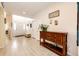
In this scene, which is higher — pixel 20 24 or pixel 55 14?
pixel 55 14

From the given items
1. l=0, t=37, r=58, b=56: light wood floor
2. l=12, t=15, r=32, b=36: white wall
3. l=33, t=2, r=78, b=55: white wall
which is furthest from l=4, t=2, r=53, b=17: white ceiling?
l=12, t=15, r=32, b=36: white wall

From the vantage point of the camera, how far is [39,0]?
4.83 m

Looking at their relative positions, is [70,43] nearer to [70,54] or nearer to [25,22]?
[70,54]

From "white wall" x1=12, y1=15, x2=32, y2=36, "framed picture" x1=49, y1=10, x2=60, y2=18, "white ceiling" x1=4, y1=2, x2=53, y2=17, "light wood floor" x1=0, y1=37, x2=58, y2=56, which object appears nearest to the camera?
"light wood floor" x1=0, y1=37, x2=58, y2=56

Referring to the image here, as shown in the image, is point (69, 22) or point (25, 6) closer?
point (69, 22)

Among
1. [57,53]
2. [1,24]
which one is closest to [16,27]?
[1,24]

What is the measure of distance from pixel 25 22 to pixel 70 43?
10.3 meters

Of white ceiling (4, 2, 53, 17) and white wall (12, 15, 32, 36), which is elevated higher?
white ceiling (4, 2, 53, 17)

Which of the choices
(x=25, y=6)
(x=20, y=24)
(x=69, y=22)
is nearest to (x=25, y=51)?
(x=69, y=22)

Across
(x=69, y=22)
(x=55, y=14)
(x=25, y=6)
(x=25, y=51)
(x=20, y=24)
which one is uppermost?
(x=25, y=6)

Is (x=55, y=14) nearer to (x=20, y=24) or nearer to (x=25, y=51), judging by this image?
(x=25, y=51)

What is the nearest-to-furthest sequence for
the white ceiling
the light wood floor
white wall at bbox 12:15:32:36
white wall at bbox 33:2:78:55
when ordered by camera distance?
1. white wall at bbox 33:2:78:55
2. the light wood floor
3. the white ceiling
4. white wall at bbox 12:15:32:36

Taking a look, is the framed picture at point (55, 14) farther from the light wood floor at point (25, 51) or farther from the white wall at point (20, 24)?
the white wall at point (20, 24)

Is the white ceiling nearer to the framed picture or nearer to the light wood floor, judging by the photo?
the framed picture
